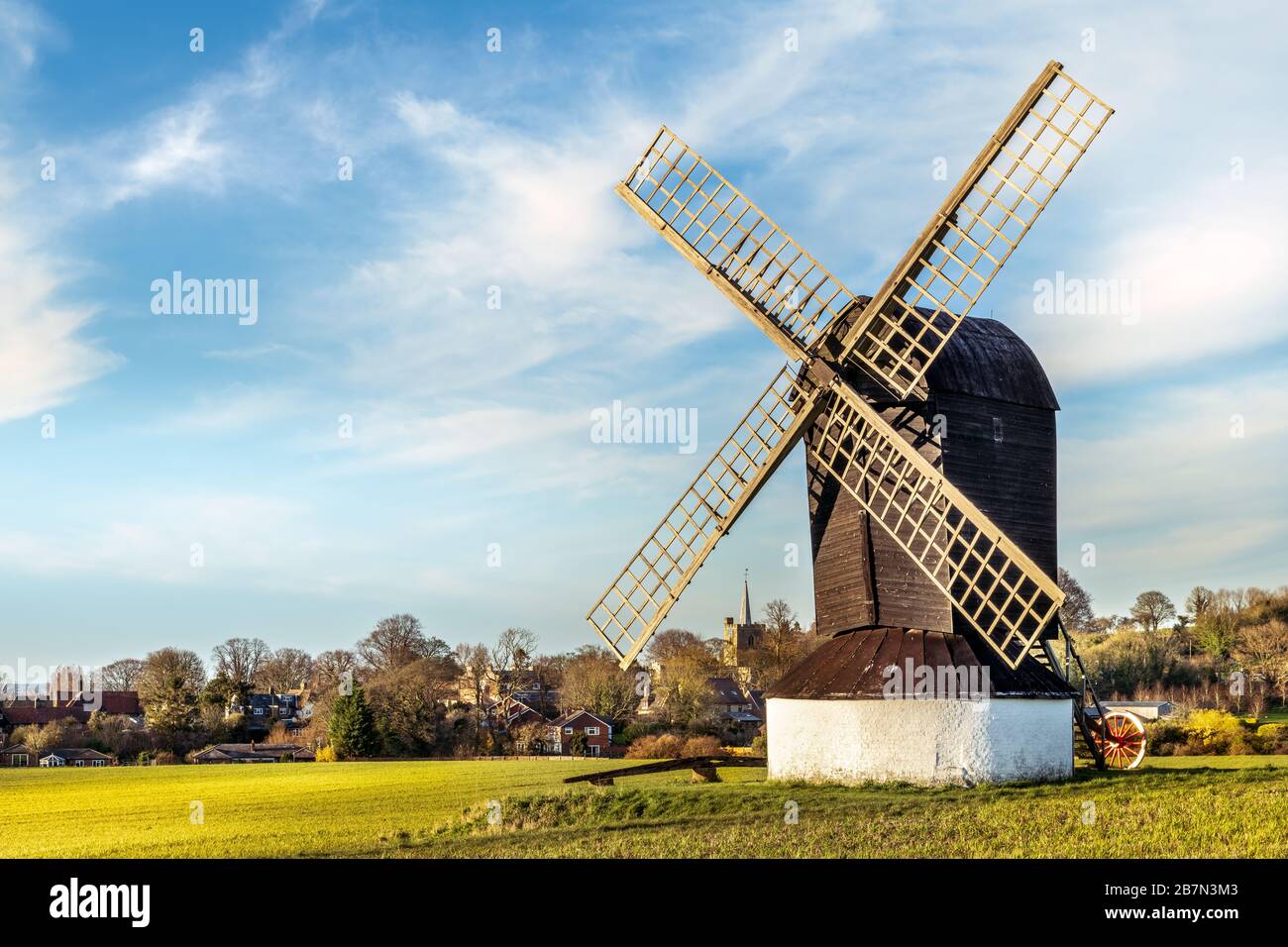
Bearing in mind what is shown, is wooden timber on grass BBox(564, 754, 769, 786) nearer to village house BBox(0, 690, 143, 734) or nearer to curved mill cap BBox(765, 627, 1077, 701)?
curved mill cap BBox(765, 627, 1077, 701)

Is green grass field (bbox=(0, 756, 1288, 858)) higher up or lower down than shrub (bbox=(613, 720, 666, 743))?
higher up

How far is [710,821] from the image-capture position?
17.7 meters

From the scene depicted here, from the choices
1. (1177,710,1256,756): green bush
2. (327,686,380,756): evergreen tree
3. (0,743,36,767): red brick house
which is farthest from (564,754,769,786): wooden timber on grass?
(0,743,36,767): red brick house

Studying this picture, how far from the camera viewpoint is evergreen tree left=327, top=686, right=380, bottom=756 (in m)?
47.0

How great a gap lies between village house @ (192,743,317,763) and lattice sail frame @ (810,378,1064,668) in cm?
3510

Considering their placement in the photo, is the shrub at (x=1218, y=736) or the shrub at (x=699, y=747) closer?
the shrub at (x=1218, y=736)

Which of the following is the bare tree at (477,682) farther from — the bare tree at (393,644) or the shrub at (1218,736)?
the shrub at (1218,736)

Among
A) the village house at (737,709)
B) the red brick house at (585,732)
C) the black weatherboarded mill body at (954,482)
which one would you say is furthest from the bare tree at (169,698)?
the black weatherboarded mill body at (954,482)

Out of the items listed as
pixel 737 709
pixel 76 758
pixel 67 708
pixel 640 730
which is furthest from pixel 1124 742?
pixel 67 708

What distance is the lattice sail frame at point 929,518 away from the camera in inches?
829

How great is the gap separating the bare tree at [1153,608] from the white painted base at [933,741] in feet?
280

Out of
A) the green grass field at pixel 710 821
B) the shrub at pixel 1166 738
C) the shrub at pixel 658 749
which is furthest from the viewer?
the shrub at pixel 658 749
